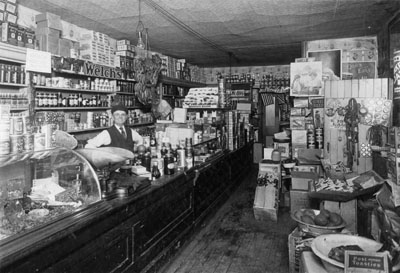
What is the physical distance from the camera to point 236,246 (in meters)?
4.15

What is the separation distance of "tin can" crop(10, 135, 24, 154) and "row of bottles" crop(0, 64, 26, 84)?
241 centimetres

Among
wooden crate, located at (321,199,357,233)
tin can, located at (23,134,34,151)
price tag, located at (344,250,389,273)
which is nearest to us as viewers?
price tag, located at (344,250,389,273)

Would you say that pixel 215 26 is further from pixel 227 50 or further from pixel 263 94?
pixel 263 94

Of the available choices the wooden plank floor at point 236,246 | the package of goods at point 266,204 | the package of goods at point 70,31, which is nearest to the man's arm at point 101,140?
the wooden plank floor at point 236,246

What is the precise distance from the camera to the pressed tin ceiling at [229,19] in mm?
4945

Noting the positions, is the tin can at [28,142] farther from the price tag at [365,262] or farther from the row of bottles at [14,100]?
the price tag at [365,262]

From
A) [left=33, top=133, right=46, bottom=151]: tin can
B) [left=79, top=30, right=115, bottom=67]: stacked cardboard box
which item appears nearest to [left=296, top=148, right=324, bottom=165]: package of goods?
[left=79, top=30, right=115, bottom=67]: stacked cardboard box

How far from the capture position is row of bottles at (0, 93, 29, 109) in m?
4.36

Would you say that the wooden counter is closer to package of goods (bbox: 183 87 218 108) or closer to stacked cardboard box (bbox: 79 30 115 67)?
package of goods (bbox: 183 87 218 108)

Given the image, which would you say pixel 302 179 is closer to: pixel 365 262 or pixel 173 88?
pixel 365 262

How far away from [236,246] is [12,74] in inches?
149

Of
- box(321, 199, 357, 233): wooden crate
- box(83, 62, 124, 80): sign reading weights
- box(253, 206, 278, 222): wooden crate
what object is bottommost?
box(253, 206, 278, 222): wooden crate

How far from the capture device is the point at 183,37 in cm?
Result: 717

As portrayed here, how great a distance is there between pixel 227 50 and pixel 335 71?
2.85 m
